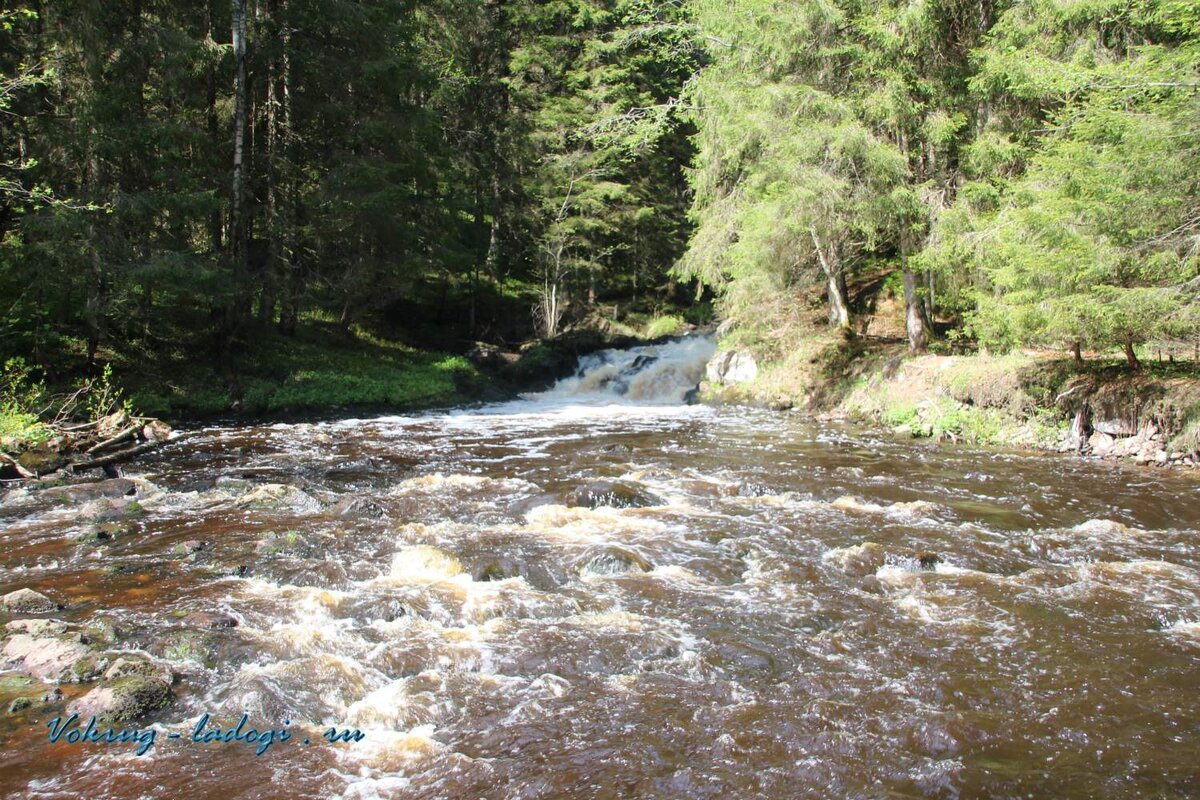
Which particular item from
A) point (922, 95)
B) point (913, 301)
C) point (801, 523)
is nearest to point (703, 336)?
point (913, 301)

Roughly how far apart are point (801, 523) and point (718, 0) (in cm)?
1606

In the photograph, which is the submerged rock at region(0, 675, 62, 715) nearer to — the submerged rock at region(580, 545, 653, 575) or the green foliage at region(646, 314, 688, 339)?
the submerged rock at region(580, 545, 653, 575)

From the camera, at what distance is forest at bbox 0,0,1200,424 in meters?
11.0

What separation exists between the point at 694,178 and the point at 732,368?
5.93 metres

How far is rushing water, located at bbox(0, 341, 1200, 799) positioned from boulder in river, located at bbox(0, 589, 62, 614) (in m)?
0.25

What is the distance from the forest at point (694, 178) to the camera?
11039mm

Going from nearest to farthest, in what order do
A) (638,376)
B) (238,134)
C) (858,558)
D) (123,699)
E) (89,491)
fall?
(123,699), (858,558), (89,491), (238,134), (638,376)

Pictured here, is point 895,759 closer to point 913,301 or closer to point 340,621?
point 340,621

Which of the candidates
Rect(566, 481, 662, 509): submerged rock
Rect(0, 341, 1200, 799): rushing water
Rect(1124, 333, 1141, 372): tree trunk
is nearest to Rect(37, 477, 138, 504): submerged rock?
Rect(0, 341, 1200, 799): rushing water

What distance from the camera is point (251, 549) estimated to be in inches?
306

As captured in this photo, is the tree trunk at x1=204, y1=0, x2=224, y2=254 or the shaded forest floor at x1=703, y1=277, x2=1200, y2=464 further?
the tree trunk at x1=204, y1=0, x2=224, y2=254

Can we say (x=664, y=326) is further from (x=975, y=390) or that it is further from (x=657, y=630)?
(x=657, y=630)

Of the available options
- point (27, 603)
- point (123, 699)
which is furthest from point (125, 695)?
point (27, 603)

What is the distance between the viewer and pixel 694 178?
22094 mm
